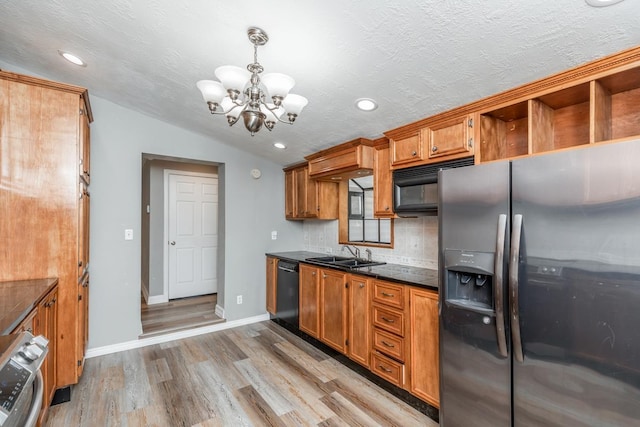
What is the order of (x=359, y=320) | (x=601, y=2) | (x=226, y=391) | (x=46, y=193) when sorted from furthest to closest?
(x=359, y=320), (x=226, y=391), (x=46, y=193), (x=601, y=2)

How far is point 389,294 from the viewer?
2.44 m

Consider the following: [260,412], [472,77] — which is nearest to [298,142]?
[472,77]

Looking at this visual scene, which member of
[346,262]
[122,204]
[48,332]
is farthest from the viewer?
[346,262]

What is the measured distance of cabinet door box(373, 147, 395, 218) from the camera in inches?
112

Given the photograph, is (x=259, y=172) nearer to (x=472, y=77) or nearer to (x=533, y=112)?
(x=472, y=77)

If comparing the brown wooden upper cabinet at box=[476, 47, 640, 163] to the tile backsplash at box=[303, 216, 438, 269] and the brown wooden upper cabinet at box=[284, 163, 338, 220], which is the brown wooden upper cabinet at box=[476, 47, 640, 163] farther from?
the brown wooden upper cabinet at box=[284, 163, 338, 220]

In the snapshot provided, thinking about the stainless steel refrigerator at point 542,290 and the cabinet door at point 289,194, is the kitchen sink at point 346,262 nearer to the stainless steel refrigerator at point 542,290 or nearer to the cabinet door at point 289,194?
the cabinet door at point 289,194

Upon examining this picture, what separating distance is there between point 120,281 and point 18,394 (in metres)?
2.65

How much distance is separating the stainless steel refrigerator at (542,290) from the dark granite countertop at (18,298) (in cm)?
222

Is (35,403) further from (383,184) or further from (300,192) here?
(300,192)

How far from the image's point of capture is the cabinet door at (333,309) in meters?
2.92

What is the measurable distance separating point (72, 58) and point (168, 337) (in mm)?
2966

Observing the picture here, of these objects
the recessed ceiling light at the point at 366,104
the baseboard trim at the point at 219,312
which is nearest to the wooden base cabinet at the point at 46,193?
the baseboard trim at the point at 219,312

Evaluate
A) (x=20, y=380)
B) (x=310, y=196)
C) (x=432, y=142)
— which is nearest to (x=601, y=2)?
(x=432, y=142)
